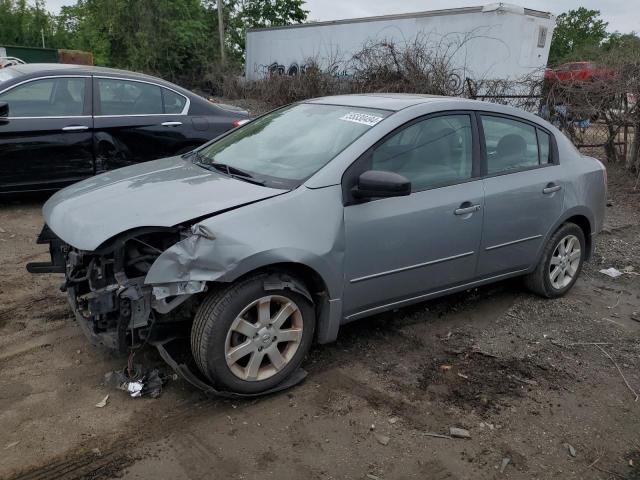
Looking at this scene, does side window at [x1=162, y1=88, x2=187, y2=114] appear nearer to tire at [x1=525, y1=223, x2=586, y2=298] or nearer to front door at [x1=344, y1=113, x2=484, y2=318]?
front door at [x1=344, y1=113, x2=484, y2=318]

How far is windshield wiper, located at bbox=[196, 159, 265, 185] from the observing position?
3.53 meters

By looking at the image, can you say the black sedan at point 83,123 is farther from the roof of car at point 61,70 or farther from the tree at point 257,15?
the tree at point 257,15

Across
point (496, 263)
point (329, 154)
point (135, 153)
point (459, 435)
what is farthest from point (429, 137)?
point (135, 153)

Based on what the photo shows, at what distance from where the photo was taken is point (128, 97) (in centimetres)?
670

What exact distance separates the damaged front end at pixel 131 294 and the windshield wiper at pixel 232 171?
61cm

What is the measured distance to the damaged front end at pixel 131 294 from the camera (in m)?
2.99

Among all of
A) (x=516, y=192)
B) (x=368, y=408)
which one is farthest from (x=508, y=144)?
(x=368, y=408)

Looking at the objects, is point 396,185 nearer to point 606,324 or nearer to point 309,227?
point 309,227

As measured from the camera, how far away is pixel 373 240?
11.5 feet

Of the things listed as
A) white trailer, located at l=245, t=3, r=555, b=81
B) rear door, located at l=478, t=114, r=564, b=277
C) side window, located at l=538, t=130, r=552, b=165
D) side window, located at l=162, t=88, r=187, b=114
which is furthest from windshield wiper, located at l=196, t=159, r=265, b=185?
white trailer, located at l=245, t=3, r=555, b=81

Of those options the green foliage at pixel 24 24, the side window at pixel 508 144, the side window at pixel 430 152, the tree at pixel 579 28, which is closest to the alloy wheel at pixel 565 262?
the side window at pixel 508 144

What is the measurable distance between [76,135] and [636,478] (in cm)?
597

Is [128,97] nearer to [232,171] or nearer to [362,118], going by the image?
[232,171]

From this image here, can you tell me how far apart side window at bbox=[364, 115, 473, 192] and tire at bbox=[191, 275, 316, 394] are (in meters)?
1.05
